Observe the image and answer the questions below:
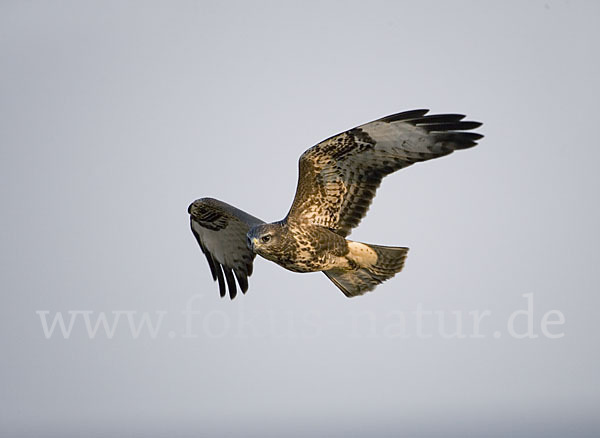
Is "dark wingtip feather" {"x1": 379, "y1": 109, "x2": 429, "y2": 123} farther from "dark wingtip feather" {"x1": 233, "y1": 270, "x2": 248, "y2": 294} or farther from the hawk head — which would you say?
"dark wingtip feather" {"x1": 233, "y1": 270, "x2": 248, "y2": 294}

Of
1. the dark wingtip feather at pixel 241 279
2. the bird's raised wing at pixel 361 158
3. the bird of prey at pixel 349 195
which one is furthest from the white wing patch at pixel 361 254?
the dark wingtip feather at pixel 241 279

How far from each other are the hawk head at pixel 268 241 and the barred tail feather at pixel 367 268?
84 centimetres

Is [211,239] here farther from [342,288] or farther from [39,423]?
[39,423]

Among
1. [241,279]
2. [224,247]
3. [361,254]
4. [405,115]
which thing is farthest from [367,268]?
[224,247]

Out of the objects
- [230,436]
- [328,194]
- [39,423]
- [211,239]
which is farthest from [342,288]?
[39,423]

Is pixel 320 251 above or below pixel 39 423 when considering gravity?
below

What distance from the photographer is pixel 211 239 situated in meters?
10.6

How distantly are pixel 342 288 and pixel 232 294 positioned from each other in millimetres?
1809

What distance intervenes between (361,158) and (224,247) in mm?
2773

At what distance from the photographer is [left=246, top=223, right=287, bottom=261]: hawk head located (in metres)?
8.23

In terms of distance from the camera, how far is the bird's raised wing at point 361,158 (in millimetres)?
8008

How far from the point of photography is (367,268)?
906cm

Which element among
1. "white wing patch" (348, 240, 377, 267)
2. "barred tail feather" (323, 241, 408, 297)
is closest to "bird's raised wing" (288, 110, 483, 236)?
"white wing patch" (348, 240, 377, 267)

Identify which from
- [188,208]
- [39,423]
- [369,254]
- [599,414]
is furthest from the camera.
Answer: [39,423]
